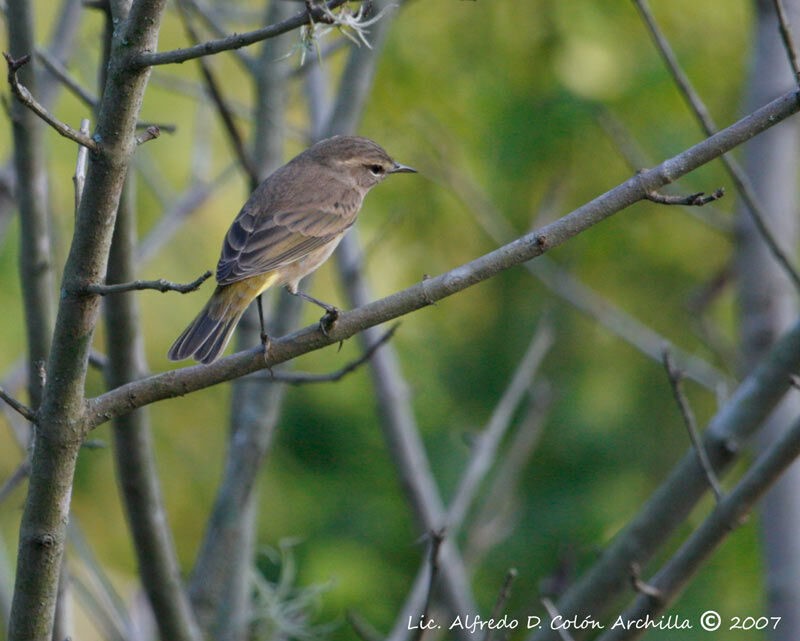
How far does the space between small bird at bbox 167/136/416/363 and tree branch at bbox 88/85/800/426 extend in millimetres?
1025

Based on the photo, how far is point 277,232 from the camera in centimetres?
417

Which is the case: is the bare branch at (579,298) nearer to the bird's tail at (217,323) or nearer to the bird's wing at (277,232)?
the bird's wing at (277,232)

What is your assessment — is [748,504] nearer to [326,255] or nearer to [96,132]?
[96,132]

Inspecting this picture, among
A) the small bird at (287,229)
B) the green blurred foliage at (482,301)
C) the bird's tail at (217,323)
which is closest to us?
the bird's tail at (217,323)

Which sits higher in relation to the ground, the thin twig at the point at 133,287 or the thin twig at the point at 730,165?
the thin twig at the point at 730,165

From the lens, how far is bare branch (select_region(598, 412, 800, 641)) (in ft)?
8.28

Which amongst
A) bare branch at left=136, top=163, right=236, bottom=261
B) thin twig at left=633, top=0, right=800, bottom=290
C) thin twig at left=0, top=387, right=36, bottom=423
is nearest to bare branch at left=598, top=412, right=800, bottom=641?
thin twig at left=633, top=0, right=800, bottom=290

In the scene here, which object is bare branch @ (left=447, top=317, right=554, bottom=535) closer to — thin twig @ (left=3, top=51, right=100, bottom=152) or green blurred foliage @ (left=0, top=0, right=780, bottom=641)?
green blurred foliage @ (left=0, top=0, right=780, bottom=641)

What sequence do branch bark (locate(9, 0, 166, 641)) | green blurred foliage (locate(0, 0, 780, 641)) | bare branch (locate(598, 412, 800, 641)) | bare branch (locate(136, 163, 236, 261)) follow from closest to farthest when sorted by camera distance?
1. branch bark (locate(9, 0, 166, 641))
2. bare branch (locate(598, 412, 800, 641))
3. bare branch (locate(136, 163, 236, 261))
4. green blurred foliage (locate(0, 0, 780, 641))

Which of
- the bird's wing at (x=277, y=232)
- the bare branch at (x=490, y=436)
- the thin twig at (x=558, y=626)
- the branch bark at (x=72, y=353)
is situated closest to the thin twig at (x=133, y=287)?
the branch bark at (x=72, y=353)

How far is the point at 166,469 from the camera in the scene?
23.7 ft

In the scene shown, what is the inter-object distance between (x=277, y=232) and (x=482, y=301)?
3.42 metres

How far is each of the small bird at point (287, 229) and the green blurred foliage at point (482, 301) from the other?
1.62 metres

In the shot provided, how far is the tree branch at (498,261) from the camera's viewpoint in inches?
83.4
